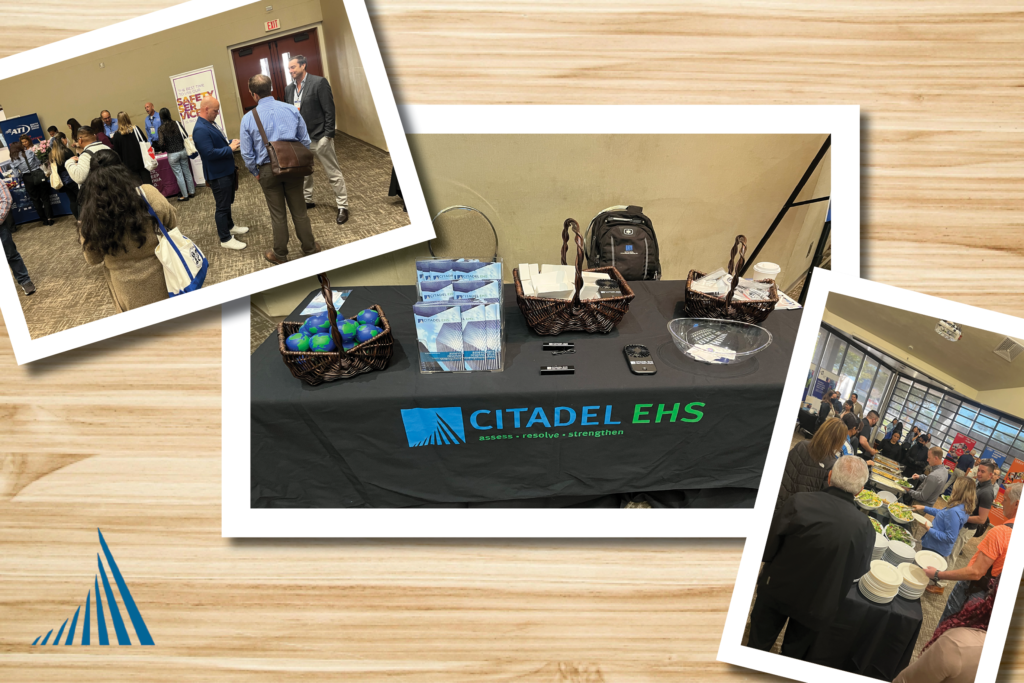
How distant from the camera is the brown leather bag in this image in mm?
545

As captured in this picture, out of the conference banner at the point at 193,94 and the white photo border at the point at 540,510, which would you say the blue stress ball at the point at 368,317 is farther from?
the conference banner at the point at 193,94

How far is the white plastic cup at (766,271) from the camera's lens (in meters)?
1.25

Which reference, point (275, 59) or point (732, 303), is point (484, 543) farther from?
point (732, 303)

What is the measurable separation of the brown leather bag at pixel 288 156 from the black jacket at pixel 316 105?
0.09 feet

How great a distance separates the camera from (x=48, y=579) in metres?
0.86

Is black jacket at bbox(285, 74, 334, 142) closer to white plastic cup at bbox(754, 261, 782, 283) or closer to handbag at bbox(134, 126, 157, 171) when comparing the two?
handbag at bbox(134, 126, 157, 171)

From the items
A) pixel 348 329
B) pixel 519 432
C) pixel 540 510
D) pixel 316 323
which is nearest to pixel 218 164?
pixel 316 323

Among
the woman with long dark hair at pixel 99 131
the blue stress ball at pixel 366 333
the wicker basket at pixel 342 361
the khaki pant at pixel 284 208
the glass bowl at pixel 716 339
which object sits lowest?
the glass bowl at pixel 716 339

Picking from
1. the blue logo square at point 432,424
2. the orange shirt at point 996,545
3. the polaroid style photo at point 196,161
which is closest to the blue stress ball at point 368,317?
the blue logo square at point 432,424

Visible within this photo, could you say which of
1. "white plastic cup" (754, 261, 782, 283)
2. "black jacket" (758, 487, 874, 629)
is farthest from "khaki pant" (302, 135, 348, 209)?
"white plastic cup" (754, 261, 782, 283)

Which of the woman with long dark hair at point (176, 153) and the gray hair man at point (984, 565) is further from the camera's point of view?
the gray hair man at point (984, 565)

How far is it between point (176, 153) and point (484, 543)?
25.0 inches

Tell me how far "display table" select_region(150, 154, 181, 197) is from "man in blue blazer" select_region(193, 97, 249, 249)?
39 mm

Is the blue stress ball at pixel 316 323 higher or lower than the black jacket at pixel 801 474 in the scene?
higher
